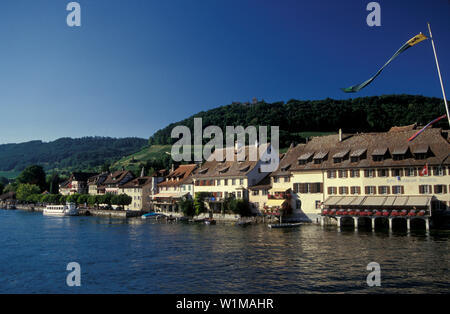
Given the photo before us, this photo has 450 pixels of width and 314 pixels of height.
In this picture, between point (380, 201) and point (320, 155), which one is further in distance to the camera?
point (320, 155)

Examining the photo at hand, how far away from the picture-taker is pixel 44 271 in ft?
99.0

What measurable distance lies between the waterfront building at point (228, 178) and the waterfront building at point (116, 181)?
42315 mm

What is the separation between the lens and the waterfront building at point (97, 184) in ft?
407

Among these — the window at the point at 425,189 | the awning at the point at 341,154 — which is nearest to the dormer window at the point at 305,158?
the awning at the point at 341,154

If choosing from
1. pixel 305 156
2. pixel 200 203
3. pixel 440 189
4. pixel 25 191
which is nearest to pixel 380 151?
pixel 440 189

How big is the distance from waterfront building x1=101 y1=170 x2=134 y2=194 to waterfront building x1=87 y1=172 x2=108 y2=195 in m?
2.35

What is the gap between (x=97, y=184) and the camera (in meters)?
128

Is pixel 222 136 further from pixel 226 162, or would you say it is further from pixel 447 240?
pixel 447 240

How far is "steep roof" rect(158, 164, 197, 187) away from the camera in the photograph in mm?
86500

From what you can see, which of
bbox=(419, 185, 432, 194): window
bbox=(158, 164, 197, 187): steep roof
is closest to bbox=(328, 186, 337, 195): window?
bbox=(419, 185, 432, 194): window

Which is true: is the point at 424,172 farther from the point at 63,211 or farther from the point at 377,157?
the point at 63,211

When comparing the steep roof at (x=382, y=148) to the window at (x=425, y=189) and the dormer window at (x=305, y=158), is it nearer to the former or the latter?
the dormer window at (x=305, y=158)

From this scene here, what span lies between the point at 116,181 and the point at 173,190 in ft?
117
